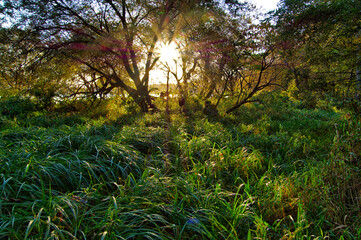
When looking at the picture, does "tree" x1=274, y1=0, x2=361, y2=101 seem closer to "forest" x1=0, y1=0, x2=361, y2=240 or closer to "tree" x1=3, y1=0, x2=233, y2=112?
"forest" x1=0, y1=0, x2=361, y2=240

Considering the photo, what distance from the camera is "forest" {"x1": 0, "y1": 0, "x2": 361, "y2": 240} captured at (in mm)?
1559

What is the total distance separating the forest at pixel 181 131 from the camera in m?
1.56

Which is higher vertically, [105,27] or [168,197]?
[105,27]

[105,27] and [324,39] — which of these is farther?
[105,27]

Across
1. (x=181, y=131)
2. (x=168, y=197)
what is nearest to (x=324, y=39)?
(x=181, y=131)

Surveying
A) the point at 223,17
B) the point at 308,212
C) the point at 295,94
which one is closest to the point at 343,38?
the point at 295,94

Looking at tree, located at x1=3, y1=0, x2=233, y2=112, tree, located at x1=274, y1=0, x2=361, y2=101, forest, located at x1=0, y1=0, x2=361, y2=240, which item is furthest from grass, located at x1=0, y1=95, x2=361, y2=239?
tree, located at x1=3, y1=0, x2=233, y2=112

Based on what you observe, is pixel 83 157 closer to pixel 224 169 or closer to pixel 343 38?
pixel 224 169

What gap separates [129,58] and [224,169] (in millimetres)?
6890

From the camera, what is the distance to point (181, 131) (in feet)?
13.2

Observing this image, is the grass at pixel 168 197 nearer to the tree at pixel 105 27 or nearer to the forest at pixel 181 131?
the forest at pixel 181 131

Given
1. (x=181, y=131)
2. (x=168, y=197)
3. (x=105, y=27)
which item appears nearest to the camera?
(x=168, y=197)

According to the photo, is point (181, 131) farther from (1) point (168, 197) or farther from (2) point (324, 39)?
(2) point (324, 39)

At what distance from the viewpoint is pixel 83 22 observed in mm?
6980
